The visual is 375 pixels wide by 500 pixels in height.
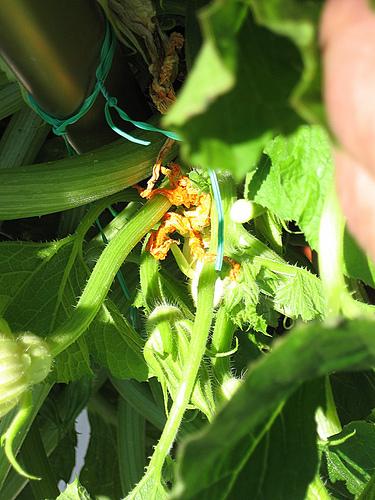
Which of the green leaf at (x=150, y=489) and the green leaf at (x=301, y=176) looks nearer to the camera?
the green leaf at (x=301, y=176)

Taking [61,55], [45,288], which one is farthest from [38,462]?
[61,55]

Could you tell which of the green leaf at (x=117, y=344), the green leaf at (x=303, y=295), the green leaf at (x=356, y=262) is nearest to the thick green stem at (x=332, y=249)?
the green leaf at (x=356, y=262)

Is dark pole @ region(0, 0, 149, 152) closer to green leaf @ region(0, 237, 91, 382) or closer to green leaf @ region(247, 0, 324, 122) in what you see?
green leaf @ region(0, 237, 91, 382)

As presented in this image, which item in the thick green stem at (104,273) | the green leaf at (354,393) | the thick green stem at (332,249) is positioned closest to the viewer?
the thick green stem at (332,249)

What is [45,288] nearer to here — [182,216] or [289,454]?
[182,216]

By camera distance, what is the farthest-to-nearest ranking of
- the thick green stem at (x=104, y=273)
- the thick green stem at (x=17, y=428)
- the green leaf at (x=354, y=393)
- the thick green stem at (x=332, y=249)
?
1. the green leaf at (x=354, y=393)
2. the thick green stem at (x=104, y=273)
3. the thick green stem at (x=17, y=428)
4. the thick green stem at (x=332, y=249)

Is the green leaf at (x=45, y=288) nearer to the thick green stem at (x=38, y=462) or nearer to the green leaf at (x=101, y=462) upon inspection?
the thick green stem at (x=38, y=462)

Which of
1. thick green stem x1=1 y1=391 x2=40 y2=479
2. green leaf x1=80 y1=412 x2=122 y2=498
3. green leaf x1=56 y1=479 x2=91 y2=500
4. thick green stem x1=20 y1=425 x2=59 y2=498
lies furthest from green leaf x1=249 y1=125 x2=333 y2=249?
green leaf x1=80 y1=412 x2=122 y2=498
